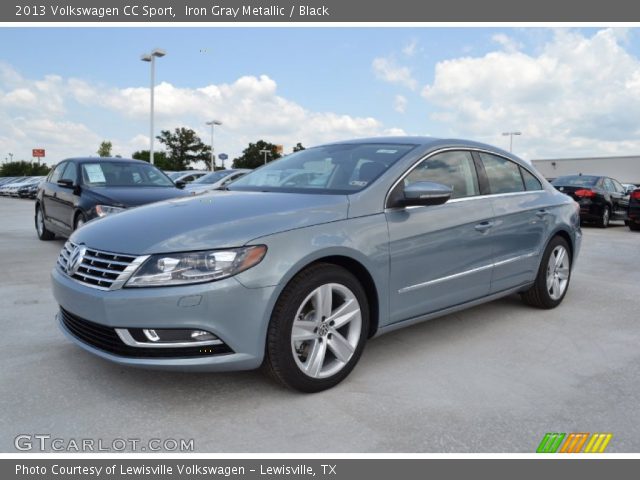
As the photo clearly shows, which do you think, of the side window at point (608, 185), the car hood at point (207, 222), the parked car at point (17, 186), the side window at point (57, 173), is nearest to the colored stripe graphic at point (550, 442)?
the car hood at point (207, 222)

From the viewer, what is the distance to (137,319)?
289cm

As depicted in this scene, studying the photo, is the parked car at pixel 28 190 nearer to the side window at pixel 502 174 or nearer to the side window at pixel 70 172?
the side window at pixel 70 172

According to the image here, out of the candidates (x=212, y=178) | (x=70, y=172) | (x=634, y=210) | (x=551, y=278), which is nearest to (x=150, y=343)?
(x=551, y=278)

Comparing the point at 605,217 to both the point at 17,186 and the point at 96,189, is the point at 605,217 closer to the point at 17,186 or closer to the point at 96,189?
the point at 96,189

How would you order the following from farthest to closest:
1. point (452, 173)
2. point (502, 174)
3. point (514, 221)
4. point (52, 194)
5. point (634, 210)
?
point (634, 210), point (52, 194), point (502, 174), point (514, 221), point (452, 173)

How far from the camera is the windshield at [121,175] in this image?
8703mm

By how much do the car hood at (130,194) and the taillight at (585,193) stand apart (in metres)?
10.5

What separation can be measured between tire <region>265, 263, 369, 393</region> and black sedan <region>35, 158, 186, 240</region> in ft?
17.0

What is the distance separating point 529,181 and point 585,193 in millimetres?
10709

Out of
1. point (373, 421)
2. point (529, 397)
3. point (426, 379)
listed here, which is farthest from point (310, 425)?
point (529, 397)

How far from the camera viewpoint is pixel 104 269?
10.1ft

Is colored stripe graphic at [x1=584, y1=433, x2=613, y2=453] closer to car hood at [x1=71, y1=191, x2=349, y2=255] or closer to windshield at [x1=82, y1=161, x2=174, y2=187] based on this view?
car hood at [x1=71, y1=191, x2=349, y2=255]

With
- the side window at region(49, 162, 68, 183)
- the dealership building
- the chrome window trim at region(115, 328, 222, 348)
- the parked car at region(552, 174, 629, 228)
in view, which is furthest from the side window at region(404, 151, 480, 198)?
the dealership building

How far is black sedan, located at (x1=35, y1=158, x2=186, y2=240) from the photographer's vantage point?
8.00m
